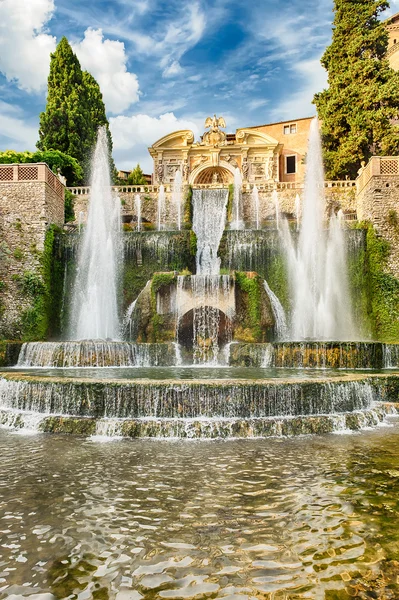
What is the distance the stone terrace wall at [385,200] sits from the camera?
59.3 feet

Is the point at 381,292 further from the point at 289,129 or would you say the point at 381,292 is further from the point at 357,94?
the point at 289,129

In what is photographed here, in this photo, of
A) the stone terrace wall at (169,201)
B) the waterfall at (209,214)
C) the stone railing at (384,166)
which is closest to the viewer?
the stone railing at (384,166)

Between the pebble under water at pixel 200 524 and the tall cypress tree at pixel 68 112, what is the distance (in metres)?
26.9

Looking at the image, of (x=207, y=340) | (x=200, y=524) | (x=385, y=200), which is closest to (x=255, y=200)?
(x=385, y=200)

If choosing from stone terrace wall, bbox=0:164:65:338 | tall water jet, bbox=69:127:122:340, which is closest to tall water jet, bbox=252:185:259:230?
tall water jet, bbox=69:127:122:340

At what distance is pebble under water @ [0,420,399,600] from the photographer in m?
2.76

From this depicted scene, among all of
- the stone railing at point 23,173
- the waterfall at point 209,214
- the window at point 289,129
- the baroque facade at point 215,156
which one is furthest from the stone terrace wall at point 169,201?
the window at point 289,129

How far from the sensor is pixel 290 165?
3622 centimetres

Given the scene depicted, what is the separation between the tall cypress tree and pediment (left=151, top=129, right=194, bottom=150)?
14.7 ft

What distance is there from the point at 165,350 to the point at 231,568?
983 centimetres

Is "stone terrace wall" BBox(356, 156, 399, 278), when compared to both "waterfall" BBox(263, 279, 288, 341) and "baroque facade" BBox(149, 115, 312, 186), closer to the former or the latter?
"waterfall" BBox(263, 279, 288, 341)

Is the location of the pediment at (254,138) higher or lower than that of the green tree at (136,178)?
higher

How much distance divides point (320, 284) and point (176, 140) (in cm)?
1936

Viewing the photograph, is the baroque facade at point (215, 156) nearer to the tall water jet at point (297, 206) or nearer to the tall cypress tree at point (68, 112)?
the tall cypress tree at point (68, 112)
